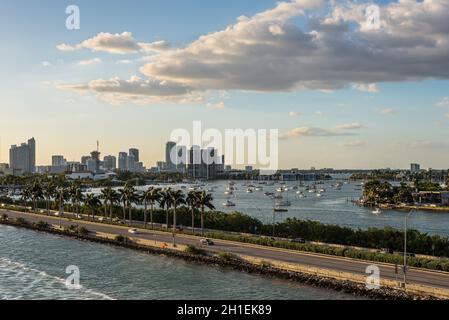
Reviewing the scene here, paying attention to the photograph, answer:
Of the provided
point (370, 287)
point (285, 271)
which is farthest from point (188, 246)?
point (370, 287)

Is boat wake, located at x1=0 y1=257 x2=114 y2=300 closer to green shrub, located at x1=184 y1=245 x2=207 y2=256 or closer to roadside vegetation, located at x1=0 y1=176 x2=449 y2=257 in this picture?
green shrub, located at x1=184 y1=245 x2=207 y2=256

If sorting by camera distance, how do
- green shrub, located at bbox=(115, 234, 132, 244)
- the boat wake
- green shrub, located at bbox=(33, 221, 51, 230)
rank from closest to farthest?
the boat wake, green shrub, located at bbox=(115, 234, 132, 244), green shrub, located at bbox=(33, 221, 51, 230)

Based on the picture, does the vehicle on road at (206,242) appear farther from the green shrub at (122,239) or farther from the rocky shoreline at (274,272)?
the green shrub at (122,239)

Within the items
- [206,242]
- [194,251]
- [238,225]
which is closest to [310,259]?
[194,251]

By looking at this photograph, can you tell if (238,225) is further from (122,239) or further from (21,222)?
(21,222)

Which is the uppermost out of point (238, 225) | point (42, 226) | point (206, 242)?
point (238, 225)

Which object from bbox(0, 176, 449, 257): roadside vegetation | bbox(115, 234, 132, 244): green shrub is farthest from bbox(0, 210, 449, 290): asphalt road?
bbox(115, 234, 132, 244): green shrub

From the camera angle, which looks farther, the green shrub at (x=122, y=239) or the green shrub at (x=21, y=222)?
the green shrub at (x=21, y=222)

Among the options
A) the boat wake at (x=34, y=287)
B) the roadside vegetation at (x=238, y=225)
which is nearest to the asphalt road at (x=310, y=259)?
the roadside vegetation at (x=238, y=225)
